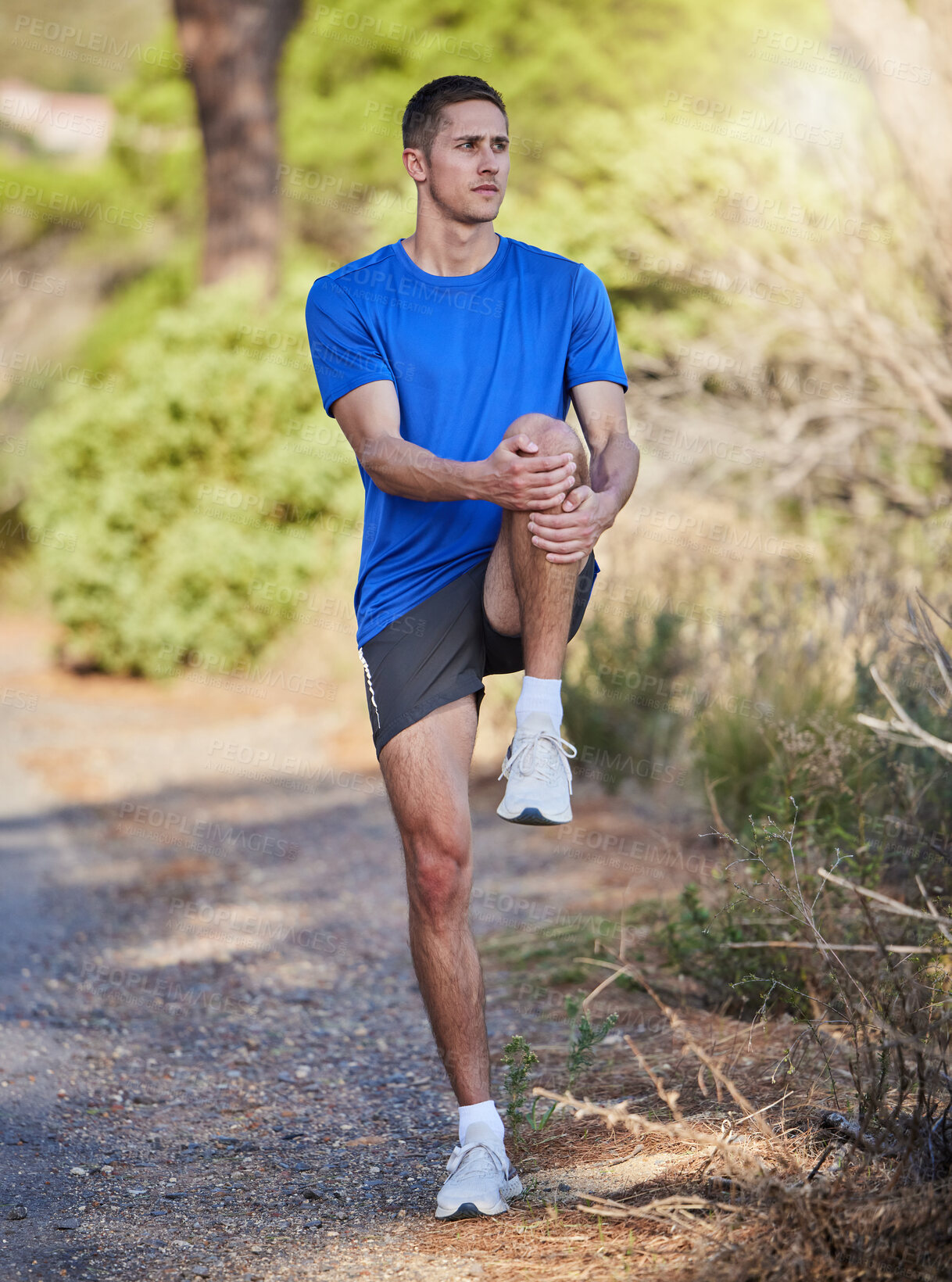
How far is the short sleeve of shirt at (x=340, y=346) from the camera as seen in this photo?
310cm

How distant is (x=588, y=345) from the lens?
128 inches

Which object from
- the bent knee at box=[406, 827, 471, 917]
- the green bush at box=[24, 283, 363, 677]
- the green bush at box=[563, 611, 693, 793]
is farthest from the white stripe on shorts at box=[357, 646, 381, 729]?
the green bush at box=[24, 283, 363, 677]

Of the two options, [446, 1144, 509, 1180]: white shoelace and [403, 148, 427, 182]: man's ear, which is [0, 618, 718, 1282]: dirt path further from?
[403, 148, 427, 182]: man's ear

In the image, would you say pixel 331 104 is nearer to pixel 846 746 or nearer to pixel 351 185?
pixel 351 185

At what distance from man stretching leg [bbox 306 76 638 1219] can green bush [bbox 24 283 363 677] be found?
22.9 ft

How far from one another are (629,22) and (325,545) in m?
10.2

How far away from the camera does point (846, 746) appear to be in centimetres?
398

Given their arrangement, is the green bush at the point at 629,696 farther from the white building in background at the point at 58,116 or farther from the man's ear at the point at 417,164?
the white building in background at the point at 58,116

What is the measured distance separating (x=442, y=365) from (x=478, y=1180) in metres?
1.80

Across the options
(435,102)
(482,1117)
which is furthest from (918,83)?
(482,1117)

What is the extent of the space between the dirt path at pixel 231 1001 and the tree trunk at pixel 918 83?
13.4ft

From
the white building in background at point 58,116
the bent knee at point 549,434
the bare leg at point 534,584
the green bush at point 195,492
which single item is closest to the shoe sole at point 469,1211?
the bare leg at point 534,584

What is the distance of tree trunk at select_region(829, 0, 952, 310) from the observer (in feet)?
26.0

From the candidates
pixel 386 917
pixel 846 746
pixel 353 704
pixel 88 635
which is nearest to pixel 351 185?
pixel 88 635
